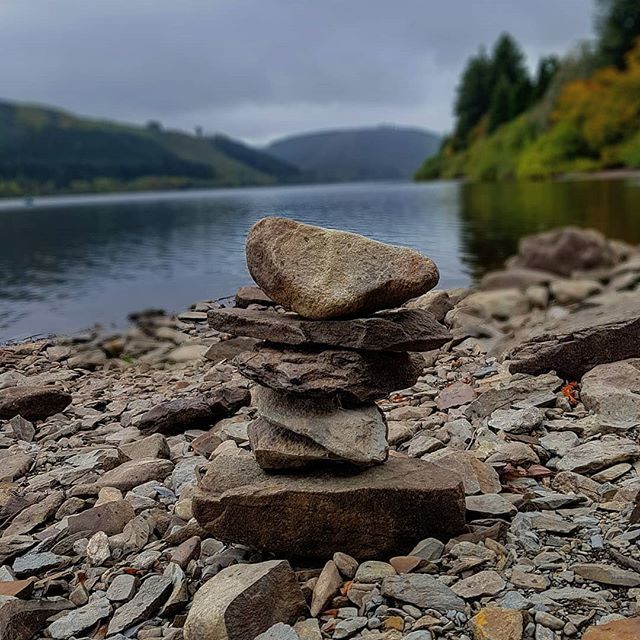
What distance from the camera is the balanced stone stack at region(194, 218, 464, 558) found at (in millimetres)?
4137

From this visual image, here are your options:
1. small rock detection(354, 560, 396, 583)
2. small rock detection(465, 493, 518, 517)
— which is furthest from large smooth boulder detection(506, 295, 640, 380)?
small rock detection(354, 560, 396, 583)

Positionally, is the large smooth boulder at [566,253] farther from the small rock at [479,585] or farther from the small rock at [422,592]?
the small rock at [422,592]

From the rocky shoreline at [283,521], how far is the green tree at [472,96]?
100.0 meters

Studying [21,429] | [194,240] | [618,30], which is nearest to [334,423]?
[21,429]

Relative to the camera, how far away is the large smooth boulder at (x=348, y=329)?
418cm

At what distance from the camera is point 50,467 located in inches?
222

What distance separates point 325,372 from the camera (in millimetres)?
4219

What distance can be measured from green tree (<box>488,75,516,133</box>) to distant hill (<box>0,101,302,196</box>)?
98.0 ft

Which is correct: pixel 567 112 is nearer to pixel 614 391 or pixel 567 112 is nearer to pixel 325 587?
pixel 614 391

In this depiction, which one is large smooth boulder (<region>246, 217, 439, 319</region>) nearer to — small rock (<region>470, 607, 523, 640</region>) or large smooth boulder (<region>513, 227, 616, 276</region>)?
small rock (<region>470, 607, 523, 640</region>)

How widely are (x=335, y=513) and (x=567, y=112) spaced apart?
70.4 m

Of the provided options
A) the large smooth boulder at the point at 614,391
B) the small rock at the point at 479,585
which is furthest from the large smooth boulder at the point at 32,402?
the large smooth boulder at the point at 614,391

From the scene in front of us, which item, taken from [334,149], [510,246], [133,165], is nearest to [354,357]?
[510,246]

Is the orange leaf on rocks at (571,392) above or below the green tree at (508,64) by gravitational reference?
below
